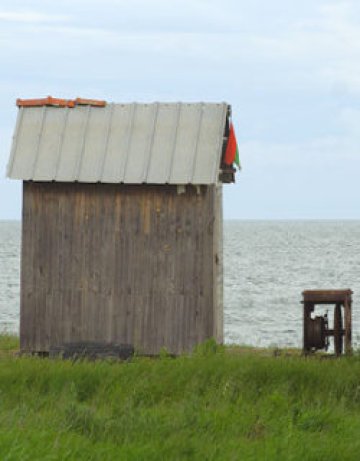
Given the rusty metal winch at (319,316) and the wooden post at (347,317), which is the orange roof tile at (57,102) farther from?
the wooden post at (347,317)

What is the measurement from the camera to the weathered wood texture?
19156mm

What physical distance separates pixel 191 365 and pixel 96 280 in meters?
5.31

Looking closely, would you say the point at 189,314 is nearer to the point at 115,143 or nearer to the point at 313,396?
the point at 115,143

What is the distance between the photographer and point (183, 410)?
37.1 ft

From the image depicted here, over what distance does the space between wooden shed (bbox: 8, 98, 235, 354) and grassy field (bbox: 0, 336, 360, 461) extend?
8.91 feet

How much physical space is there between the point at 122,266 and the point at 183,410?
8.30m

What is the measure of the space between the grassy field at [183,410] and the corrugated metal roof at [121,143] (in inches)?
160

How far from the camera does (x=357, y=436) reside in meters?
10.9

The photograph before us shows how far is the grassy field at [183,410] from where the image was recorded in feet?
31.9

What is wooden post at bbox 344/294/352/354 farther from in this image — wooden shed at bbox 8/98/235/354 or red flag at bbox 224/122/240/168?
red flag at bbox 224/122/240/168

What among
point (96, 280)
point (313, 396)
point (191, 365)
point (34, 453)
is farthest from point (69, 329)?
point (34, 453)

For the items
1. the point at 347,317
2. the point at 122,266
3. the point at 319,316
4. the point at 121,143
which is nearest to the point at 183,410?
the point at 122,266

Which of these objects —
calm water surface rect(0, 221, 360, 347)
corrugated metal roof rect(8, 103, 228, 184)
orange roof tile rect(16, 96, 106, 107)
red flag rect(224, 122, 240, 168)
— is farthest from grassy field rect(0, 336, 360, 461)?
calm water surface rect(0, 221, 360, 347)

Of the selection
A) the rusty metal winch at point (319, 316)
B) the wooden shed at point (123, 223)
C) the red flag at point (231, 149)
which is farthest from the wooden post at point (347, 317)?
the red flag at point (231, 149)
